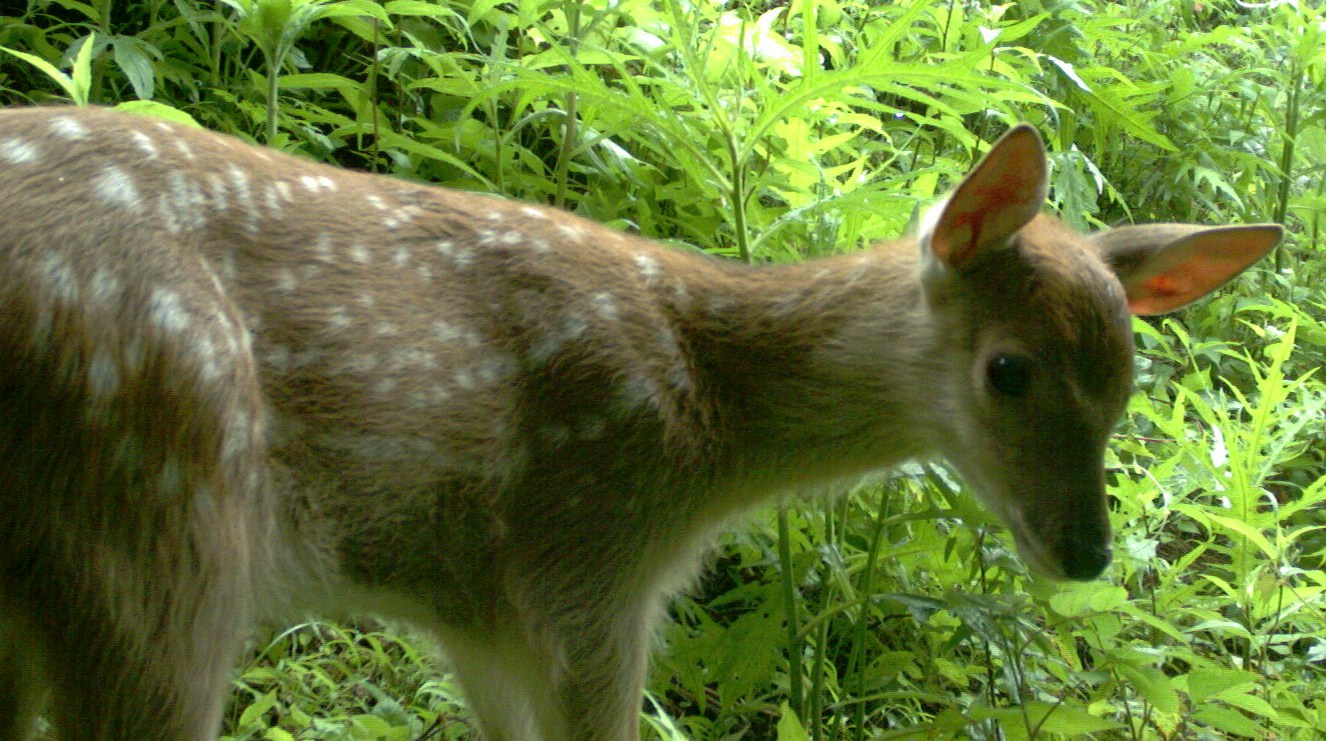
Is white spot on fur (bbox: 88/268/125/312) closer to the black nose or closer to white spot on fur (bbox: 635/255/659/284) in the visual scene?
white spot on fur (bbox: 635/255/659/284)

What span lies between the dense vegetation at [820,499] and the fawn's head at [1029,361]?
19 cm

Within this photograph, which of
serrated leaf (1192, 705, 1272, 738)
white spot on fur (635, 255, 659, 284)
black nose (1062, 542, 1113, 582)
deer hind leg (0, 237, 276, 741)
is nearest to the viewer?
deer hind leg (0, 237, 276, 741)

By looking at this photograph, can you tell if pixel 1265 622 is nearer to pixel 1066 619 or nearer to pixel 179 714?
pixel 1066 619

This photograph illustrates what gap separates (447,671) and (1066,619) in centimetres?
164

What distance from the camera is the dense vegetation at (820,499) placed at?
3.72 metres

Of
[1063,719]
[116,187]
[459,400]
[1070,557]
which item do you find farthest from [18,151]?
[1063,719]

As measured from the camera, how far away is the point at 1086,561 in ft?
11.2

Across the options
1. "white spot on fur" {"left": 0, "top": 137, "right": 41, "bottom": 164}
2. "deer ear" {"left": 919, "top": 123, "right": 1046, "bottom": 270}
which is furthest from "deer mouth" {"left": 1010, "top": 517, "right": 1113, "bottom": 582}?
"white spot on fur" {"left": 0, "top": 137, "right": 41, "bottom": 164}

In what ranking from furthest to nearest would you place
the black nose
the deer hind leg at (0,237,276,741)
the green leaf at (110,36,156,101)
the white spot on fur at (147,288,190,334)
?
1. the green leaf at (110,36,156,101)
2. the black nose
3. the white spot on fur at (147,288,190,334)
4. the deer hind leg at (0,237,276,741)

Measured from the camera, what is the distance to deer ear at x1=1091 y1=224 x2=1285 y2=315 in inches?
147

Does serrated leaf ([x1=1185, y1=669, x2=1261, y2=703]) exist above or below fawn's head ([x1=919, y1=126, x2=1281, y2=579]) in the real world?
below

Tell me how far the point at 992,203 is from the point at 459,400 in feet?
4.51

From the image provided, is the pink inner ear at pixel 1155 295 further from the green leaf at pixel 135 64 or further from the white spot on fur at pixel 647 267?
the green leaf at pixel 135 64

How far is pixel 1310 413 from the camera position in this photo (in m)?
4.43
